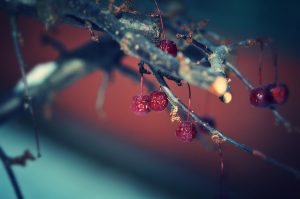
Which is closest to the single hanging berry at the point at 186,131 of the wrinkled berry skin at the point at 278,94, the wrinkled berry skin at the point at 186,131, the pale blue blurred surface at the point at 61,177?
the wrinkled berry skin at the point at 186,131

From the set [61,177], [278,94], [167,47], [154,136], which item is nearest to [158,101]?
[167,47]

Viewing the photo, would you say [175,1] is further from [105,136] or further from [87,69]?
[105,136]

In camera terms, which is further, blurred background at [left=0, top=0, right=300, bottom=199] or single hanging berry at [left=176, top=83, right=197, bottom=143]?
blurred background at [left=0, top=0, right=300, bottom=199]

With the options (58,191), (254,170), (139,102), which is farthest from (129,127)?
(139,102)

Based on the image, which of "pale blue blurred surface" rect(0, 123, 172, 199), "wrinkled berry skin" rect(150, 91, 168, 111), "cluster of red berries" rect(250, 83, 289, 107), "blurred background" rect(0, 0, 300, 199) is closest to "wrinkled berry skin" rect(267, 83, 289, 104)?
"cluster of red berries" rect(250, 83, 289, 107)

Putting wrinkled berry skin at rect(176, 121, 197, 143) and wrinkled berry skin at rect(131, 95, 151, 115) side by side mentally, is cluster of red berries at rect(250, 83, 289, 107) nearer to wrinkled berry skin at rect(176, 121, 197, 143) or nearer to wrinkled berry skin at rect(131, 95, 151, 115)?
wrinkled berry skin at rect(176, 121, 197, 143)

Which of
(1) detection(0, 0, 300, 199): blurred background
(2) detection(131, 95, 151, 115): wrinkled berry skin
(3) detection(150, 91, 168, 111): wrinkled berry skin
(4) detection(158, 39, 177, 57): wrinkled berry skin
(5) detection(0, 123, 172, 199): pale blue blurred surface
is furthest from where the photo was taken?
(5) detection(0, 123, 172, 199): pale blue blurred surface

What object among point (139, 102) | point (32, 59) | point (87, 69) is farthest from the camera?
point (32, 59)
